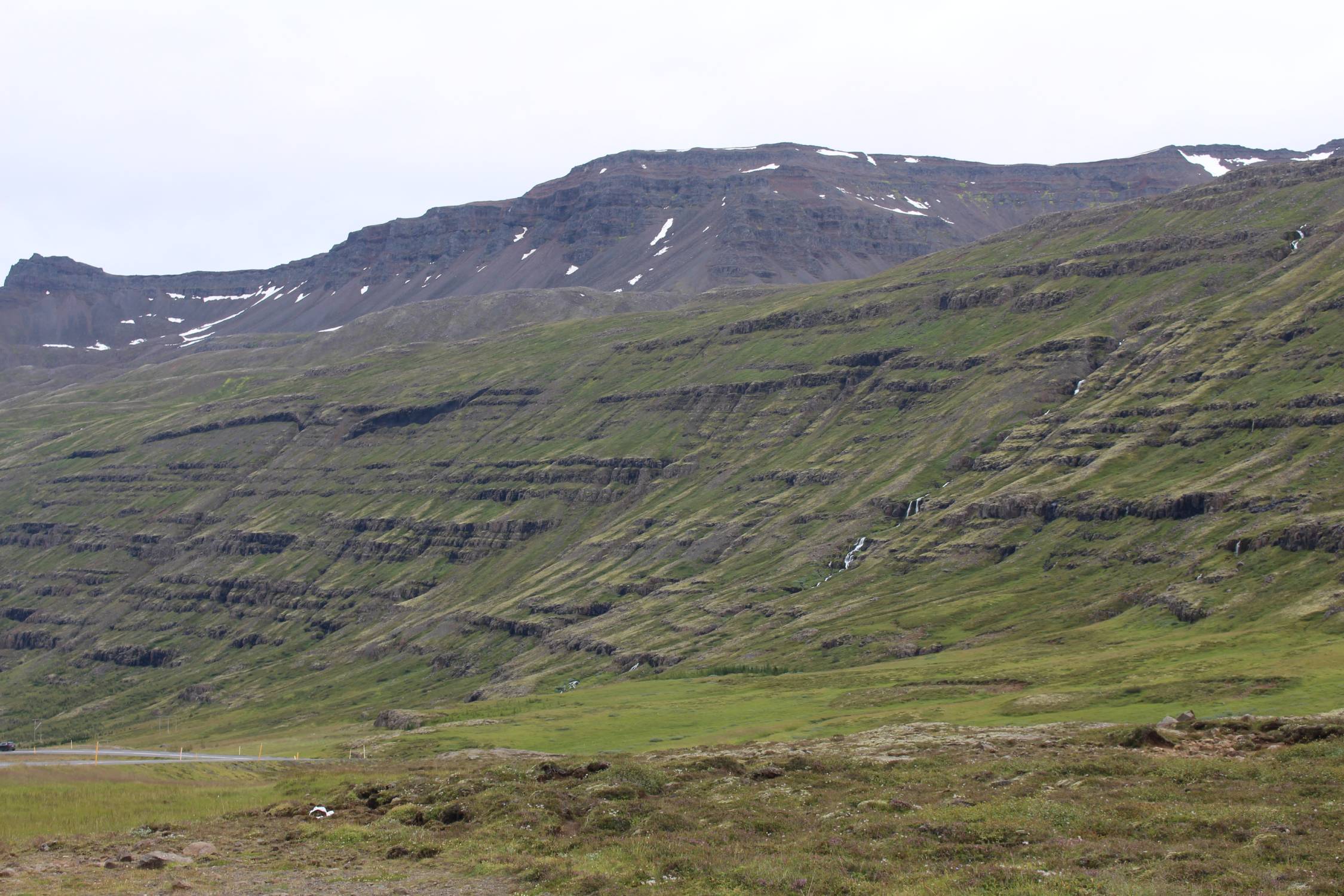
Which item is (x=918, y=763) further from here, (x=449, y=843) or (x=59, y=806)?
(x=59, y=806)

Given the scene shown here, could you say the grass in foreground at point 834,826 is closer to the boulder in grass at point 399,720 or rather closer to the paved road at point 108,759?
the paved road at point 108,759

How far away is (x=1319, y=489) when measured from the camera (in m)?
191

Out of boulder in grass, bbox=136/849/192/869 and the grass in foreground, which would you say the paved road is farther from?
boulder in grass, bbox=136/849/192/869

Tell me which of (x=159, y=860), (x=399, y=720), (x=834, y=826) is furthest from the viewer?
(x=399, y=720)

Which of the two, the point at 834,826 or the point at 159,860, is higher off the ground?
the point at 159,860

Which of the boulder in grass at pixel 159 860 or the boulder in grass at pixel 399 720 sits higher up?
the boulder in grass at pixel 159 860

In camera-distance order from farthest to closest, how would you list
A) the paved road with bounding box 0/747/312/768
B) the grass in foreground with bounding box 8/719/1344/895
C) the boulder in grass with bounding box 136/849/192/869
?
the paved road with bounding box 0/747/312/768 → the boulder in grass with bounding box 136/849/192/869 → the grass in foreground with bounding box 8/719/1344/895

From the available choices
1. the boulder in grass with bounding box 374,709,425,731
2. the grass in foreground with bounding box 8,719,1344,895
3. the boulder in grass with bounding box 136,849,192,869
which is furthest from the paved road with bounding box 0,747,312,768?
the boulder in grass with bounding box 374,709,425,731

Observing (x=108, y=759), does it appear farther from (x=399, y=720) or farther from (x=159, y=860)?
(x=399, y=720)

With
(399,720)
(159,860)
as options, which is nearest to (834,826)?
(159,860)

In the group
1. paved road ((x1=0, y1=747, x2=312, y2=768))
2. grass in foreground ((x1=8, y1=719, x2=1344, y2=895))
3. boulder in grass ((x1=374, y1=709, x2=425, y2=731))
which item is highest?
A: grass in foreground ((x1=8, y1=719, x2=1344, y2=895))

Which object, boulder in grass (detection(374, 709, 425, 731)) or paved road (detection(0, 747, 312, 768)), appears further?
boulder in grass (detection(374, 709, 425, 731))

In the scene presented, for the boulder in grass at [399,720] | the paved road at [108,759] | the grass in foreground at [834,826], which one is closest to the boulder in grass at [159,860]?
the grass in foreground at [834,826]

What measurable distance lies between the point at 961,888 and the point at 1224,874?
8161mm
